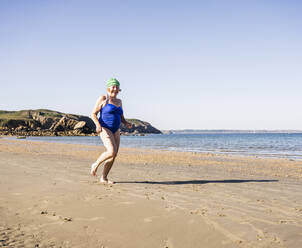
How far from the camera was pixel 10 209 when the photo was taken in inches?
158

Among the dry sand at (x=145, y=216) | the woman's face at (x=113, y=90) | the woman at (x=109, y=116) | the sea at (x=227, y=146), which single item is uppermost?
the woman's face at (x=113, y=90)

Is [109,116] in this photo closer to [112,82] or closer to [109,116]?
[109,116]

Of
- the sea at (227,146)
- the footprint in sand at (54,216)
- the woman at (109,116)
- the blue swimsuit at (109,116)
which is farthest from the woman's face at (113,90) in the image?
the sea at (227,146)

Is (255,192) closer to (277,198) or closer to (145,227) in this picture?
(277,198)

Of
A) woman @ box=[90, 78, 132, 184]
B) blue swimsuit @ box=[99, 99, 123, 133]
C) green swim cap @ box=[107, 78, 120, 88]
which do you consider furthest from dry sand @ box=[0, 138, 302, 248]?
green swim cap @ box=[107, 78, 120, 88]

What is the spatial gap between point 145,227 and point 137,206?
3.29 ft

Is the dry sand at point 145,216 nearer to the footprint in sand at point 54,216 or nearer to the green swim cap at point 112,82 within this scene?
the footprint in sand at point 54,216

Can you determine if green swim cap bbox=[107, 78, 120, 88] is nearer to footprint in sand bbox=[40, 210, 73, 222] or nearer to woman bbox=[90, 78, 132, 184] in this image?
woman bbox=[90, 78, 132, 184]

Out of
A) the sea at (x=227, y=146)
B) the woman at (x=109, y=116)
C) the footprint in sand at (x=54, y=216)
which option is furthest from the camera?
the sea at (x=227, y=146)

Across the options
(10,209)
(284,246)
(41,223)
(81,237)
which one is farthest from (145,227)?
(10,209)

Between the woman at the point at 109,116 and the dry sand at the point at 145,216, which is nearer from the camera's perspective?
the dry sand at the point at 145,216

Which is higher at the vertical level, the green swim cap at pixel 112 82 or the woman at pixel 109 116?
the green swim cap at pixel 112 82

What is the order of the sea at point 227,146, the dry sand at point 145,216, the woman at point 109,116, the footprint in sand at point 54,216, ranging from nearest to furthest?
1. the dry sand at point 145,216
2. the footprint in sand at point 54,216
3. the woman at point 109,116
4. the sea at point 227,146

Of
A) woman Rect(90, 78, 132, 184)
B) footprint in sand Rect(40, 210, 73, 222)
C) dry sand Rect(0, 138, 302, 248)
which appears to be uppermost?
woman Rect(90, 78, 132, 184)
